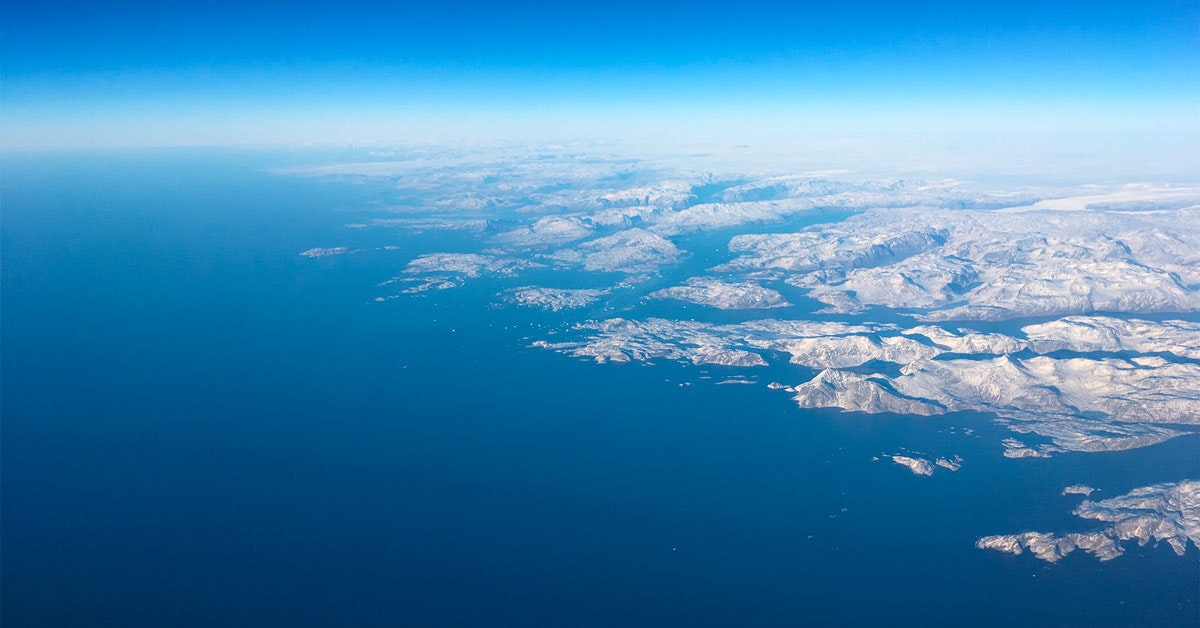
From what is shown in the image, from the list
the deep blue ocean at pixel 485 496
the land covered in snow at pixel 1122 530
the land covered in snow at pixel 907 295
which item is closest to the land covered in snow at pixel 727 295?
the land covered in snow at pixel 907 295

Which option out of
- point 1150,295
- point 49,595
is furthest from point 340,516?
point 1150,295

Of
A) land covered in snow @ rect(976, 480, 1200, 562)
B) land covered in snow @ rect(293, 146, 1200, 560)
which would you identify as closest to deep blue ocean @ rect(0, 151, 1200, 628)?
land covered in snow @ rect(976, 480, 1200, 562)

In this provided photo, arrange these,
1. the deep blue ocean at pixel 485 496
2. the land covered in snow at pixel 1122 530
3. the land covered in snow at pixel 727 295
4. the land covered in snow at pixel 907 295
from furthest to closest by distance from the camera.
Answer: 1. the land covered in snow at pixel 727 295
2. the land covered in snow at pixel 907 295
3. the land covered in snow at pixel 1122 530
4. the deep blue ocean at pixel 485 496

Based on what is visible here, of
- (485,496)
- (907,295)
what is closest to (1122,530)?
(485,496)

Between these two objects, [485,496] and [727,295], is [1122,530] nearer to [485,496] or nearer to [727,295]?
[485,496]

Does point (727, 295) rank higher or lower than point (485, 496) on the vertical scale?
higher

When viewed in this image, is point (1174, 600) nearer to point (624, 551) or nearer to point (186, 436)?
point (624, 551)

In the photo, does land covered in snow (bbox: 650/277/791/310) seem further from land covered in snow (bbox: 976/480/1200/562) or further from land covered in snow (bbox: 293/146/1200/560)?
land covered in snow (bbox: 976/480/1200/562)

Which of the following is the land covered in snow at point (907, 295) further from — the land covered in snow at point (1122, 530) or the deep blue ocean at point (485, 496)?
the deep blue ocean at point (485, 496)
